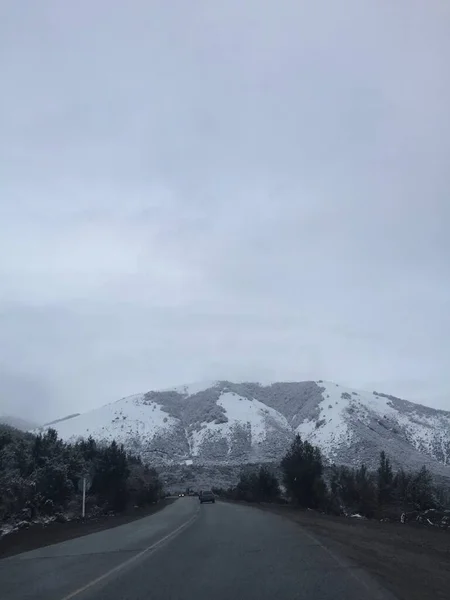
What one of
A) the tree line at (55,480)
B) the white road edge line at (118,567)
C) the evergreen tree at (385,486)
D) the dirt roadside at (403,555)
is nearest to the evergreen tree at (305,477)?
the evergreen tree at (385,486)

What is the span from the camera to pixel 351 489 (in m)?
51.7

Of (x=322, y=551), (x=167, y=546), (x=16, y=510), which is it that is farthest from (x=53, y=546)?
(x=16, y=510)

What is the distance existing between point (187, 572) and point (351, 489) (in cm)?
3953

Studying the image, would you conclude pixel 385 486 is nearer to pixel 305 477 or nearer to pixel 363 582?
pixel 305 477

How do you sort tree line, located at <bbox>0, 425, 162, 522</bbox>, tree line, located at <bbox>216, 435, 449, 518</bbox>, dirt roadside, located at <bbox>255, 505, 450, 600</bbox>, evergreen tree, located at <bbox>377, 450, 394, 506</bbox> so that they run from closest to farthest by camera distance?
1. dirt roadside, located at <bbox>255, 505, 450, 600</bbox>
2. tree line, located at <bbox>0, 425, 162, 522</bbox>
3. tree line, located at <bbox>216, 435, 449, 518</bbox>
4. evergreen tree, located at <bbox>377, 450, 394, 506</bbox>

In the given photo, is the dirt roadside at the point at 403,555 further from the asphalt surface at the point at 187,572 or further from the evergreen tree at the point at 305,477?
the evergreen tree at the point at 305,477

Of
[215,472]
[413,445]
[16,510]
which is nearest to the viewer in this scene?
[16,510]

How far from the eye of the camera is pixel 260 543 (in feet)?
70.6

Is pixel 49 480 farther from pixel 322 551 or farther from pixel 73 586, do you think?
pixel 73 586

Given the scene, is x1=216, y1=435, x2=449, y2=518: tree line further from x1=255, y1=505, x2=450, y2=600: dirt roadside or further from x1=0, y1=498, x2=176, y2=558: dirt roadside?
x1=0, y1=498, x2=176, y2=558: dirt roadside

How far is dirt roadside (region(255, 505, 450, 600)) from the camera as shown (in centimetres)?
1234

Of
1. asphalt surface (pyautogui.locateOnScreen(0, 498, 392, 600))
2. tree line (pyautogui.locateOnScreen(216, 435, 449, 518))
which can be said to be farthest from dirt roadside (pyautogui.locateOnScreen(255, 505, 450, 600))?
tree line (pyautogui.locateOnScreen(216, 435, 449, 518))

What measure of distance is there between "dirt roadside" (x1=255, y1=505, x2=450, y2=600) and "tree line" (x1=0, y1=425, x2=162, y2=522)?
63.2ft

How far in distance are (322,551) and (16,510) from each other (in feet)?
82.8
